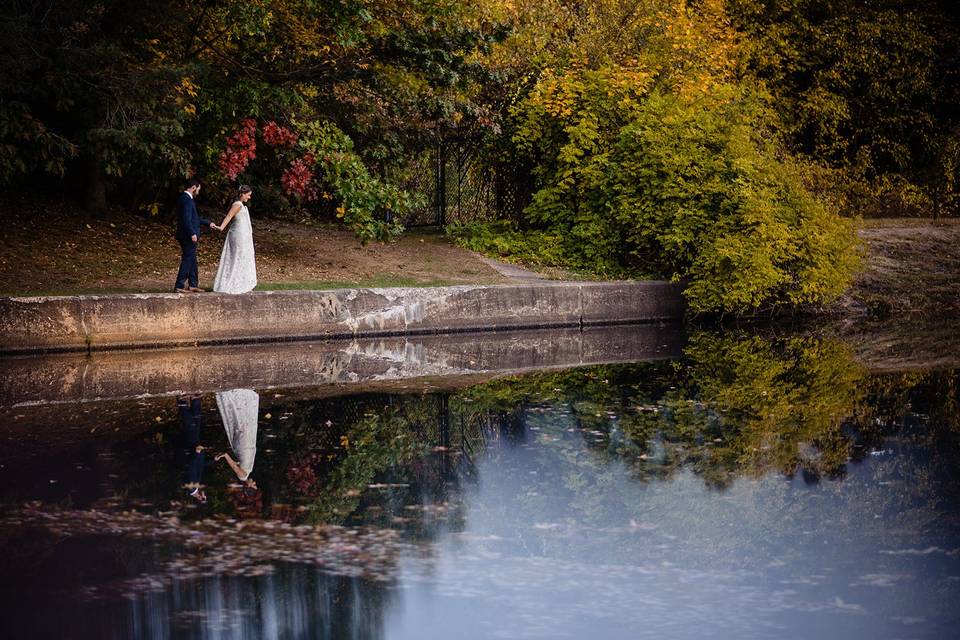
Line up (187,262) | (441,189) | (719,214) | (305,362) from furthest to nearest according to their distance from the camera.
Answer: (441,189) → (719,214) → (187,262) → (305,362)

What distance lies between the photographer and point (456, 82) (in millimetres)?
19828

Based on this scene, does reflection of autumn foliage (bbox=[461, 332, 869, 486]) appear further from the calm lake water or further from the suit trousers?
the suit trousers

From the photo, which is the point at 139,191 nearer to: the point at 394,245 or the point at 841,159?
the point at 394,245

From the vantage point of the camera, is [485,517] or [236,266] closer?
[485,517]

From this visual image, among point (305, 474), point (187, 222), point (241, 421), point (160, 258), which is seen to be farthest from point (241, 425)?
point (160, 258)

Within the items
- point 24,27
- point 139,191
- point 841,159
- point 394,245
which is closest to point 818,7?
point 841,159

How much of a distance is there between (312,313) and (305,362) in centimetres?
264

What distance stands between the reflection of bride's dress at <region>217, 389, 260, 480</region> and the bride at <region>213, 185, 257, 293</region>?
5077 millimetres

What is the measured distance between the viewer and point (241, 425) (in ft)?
32.7

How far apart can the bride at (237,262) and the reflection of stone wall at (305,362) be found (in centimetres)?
113

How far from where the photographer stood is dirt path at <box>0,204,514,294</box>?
17.6 m

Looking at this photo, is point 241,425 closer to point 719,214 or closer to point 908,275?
point 719,214

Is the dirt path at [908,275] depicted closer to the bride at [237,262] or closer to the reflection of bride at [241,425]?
the bride at [237,262]

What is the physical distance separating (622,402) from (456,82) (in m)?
10.1
